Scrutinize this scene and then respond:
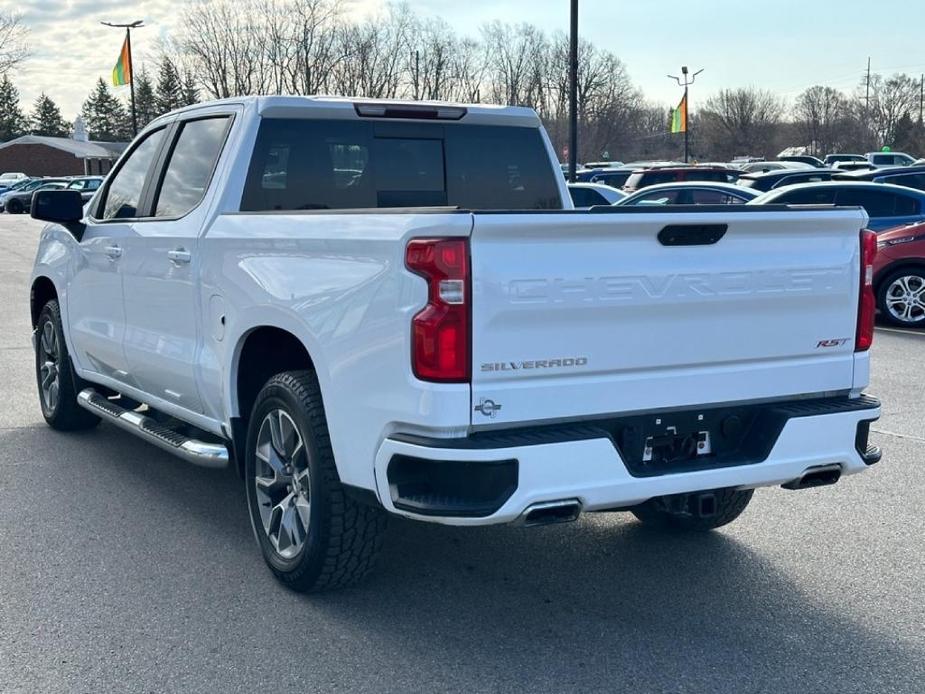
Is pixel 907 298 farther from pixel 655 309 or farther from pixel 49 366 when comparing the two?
pixel 655 309

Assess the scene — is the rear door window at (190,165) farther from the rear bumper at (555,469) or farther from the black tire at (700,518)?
the black tire at (700,518)

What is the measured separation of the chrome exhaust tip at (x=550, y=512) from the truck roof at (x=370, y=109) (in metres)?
2.57

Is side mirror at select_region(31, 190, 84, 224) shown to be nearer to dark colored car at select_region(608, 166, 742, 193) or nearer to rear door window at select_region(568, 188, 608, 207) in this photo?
rear door window at select_region(568, 188, 608, 207)

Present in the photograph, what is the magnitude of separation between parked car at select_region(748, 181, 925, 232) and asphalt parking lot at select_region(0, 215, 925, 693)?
31.0 feet

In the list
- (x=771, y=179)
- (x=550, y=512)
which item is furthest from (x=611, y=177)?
(x=550, y=512)

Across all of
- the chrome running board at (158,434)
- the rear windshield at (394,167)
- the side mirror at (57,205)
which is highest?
the rear windshield at (394,167)

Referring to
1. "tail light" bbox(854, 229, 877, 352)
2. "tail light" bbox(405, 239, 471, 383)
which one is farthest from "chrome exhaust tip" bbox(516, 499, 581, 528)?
"tail light" bbox(854, 229, 877, 352)

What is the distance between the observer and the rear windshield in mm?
5379

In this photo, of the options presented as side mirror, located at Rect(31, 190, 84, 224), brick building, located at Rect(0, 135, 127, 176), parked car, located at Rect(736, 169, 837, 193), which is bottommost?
brick building, located at Rect(0, 135, 127, 176)

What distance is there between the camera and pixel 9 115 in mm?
138375

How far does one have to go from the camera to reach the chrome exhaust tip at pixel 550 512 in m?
3.72

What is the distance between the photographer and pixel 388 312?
3773 mm

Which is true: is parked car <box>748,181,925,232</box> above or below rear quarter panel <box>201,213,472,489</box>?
below

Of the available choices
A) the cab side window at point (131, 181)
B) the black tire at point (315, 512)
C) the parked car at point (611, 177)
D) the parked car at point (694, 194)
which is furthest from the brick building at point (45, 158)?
the black tire at point (315, 512)
